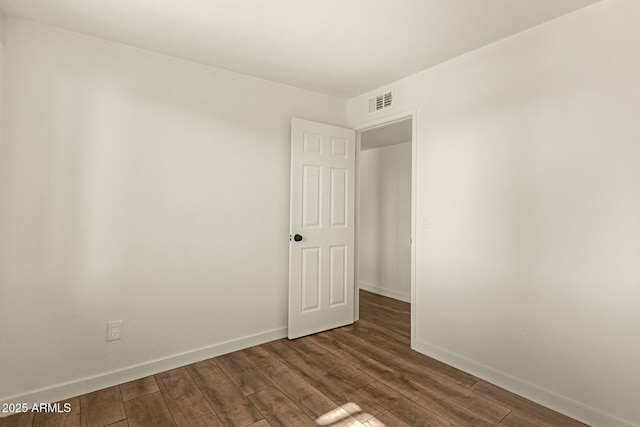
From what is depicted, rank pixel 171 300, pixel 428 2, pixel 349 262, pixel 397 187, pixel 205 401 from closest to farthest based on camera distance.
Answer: pixel 428 2, pixel 205 401, pixel 171 300, pixel 349 262, pixel 397 187

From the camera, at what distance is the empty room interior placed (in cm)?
185

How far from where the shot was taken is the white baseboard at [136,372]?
2.01 metres

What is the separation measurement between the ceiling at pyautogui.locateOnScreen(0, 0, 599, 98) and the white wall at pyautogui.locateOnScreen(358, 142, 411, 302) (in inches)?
85.6

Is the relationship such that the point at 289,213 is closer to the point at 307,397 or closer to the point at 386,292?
the point at 307,397

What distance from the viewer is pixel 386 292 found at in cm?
480

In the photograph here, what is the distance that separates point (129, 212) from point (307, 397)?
72.4 inches

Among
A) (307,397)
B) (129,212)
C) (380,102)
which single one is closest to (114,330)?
(129,212)

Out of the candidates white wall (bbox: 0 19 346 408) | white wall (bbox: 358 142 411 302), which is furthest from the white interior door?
white wall (bbox: 358 142 411 302)

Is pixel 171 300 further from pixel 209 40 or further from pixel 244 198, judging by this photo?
pixel 209 40

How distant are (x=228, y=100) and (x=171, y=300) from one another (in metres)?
1.77

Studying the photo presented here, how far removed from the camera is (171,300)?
A: 8.20 feet

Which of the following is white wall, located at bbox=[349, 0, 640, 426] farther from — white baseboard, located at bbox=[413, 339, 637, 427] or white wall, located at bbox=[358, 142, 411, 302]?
white wall, located at bbox=[358, 142, 411, 302]

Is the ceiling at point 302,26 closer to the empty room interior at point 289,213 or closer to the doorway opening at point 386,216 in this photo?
the empty room interior at point 289,213

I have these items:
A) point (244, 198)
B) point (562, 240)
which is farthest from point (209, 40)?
point (562, 240)
